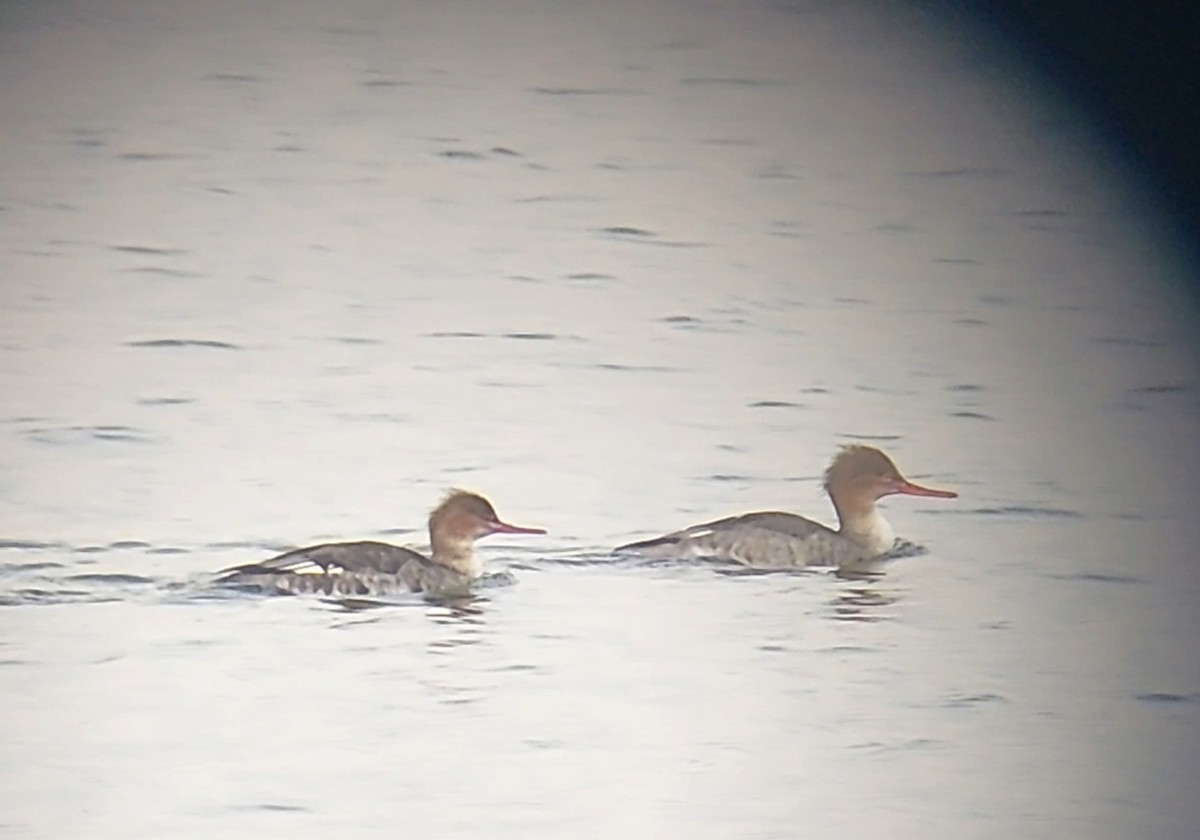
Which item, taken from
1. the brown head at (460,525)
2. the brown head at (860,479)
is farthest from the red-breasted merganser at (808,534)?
the brown head at (460,525)

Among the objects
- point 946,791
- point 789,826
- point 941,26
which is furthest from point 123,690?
point 941,26

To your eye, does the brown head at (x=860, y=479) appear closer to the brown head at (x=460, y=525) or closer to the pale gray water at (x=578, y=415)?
the pale gray water at (x=578, y=415)

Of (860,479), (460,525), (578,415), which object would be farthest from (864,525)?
(460,525)

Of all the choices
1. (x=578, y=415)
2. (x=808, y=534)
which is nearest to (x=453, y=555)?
(x=578, y=415)

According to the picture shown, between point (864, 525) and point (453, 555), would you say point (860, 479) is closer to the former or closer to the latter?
point (864, 525)

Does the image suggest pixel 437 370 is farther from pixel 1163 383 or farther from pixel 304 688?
pixel 1163 383

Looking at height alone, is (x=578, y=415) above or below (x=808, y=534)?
above
